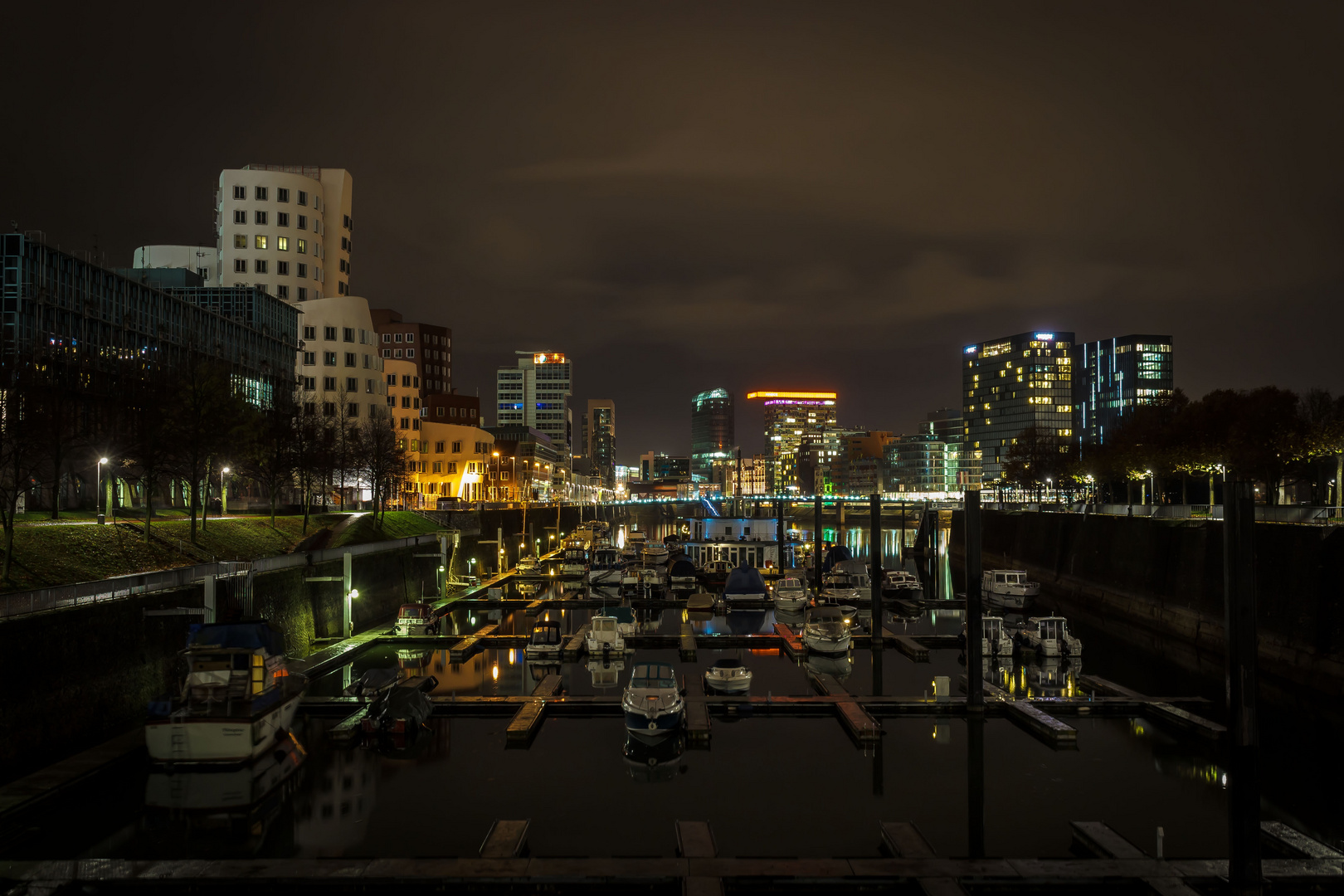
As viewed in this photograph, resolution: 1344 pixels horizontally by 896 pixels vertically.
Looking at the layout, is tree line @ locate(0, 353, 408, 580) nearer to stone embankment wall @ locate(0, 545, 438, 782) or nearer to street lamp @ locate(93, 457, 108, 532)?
street lamp @ locate(93, 457, 108, 532)

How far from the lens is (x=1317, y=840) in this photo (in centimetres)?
1989

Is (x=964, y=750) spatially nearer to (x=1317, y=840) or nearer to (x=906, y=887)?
(x=1317, y=840)

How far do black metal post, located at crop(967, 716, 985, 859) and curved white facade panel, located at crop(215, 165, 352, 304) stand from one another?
9798cm

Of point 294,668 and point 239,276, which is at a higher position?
point 239,276

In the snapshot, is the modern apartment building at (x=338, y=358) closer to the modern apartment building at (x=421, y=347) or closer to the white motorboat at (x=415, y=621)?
the white motorboat at (x=415, y=621)

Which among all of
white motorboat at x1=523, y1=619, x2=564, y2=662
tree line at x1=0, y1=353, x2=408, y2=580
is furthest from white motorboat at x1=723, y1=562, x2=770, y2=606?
tree line at x1=0, y1=353, x2=408, y2=580

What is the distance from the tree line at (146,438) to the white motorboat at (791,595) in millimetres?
32791

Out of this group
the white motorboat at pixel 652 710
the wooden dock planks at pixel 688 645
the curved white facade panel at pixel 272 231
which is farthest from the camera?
the curved white facade panel at pixel 272 231

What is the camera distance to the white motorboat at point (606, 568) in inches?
2709

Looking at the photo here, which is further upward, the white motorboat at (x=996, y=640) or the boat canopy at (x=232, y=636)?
the boat canopy at (x=232, y=636)

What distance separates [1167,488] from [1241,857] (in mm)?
100756

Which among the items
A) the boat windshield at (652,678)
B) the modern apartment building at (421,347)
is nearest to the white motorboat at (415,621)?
the boat windshield at (652,678)

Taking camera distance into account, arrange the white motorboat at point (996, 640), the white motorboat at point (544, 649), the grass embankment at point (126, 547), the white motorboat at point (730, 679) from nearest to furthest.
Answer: the grass embankment at point (126, 547) → the white motorboat at point (730, 679) → the white motorboat at point (544, 649) → the white motorboat at point (996, 640)

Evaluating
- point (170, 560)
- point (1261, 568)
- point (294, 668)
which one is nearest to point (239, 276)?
point (170, 560)
